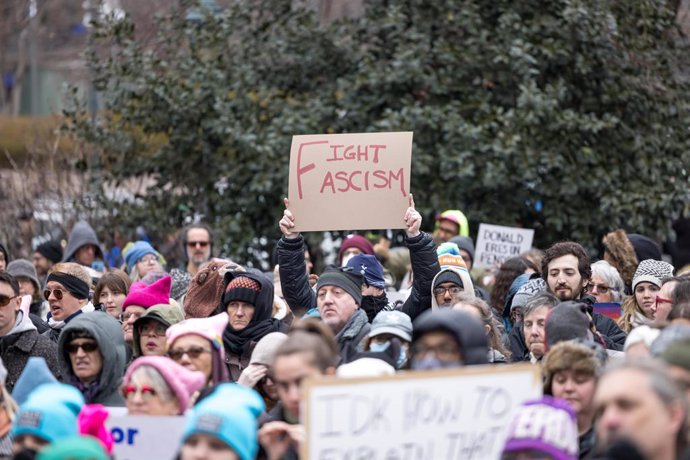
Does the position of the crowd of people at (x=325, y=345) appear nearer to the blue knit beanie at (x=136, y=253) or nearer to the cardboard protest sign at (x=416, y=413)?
the cardboard protest sign at (x=416, y=413)

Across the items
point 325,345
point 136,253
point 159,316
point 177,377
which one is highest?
point 325,345

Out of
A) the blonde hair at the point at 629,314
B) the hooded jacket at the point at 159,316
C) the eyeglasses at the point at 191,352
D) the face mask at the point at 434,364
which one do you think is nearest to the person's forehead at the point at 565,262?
the blonde hair at the point at 629,314

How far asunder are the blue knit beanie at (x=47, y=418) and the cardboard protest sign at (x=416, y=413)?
105cm

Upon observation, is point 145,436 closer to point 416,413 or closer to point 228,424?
point 228,424

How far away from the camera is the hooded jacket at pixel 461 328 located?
560cm

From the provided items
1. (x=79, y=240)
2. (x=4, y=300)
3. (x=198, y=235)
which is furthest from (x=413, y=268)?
(x=79, y=240)

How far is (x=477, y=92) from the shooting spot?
13766 mm

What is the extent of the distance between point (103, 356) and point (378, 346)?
1.43 m

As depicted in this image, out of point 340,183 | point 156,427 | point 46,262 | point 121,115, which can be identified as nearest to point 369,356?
point 156,427

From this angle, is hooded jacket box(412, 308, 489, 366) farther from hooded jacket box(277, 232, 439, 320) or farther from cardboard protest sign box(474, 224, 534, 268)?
cardboard protest sign box(474, 224, 534, 268)

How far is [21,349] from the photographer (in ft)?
27.1

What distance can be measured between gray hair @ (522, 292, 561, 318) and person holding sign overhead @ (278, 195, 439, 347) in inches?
28.9

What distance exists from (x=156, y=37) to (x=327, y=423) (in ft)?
33.6

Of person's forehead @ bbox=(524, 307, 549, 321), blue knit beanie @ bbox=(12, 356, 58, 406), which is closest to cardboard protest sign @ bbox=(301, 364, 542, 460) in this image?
blue knit beanie @ bbox=(12, 356, 58, 406)
